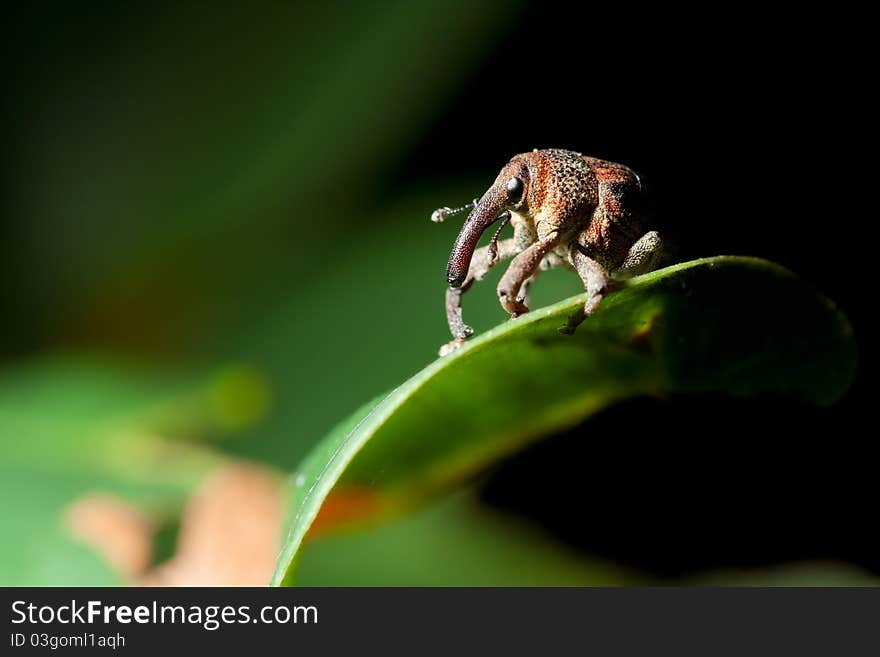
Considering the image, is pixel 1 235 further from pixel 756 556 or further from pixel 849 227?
pixel 849 227

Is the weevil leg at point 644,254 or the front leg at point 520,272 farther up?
the weevil leg at point 644,254

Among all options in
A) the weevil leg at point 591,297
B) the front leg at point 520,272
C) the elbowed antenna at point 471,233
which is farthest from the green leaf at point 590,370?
the elbowed antenna at point 471,233

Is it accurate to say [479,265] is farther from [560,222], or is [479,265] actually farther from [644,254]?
[644,254]

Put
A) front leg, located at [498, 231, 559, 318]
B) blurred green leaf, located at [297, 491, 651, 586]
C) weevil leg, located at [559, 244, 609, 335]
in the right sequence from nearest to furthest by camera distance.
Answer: weevil leg, located at [559, 244, 609, 335] → front leg, located at [498, 231, 559, 318] → blurred green leaf, located at [297, 491, 651, 586]

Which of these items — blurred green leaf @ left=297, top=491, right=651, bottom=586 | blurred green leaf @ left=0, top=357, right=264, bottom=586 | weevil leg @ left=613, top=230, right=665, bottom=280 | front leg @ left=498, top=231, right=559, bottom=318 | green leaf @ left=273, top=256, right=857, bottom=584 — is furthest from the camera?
blurred green leaf @ left=297, top=491, right=651, bottom=586

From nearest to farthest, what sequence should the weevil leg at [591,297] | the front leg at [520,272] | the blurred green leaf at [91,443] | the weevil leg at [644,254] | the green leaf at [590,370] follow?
the green leaf at [590,370]
the weevil leg at [591,297]
the front leg at [520,272]
the weevil leg at [644,254]
the blurred green leaf at [91,443]

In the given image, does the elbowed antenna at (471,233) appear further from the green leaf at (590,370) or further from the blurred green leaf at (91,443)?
the blurred green leaf at (91,443)

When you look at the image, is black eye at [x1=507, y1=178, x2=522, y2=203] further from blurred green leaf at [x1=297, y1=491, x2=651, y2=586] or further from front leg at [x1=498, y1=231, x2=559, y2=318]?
blurred green leaf at [x1=297, y1=491, x2=651, y2=586]

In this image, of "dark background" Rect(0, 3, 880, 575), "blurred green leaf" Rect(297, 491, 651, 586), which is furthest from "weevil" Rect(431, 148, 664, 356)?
"blurred green leaf" Rect(297, 491, 651, 586)
